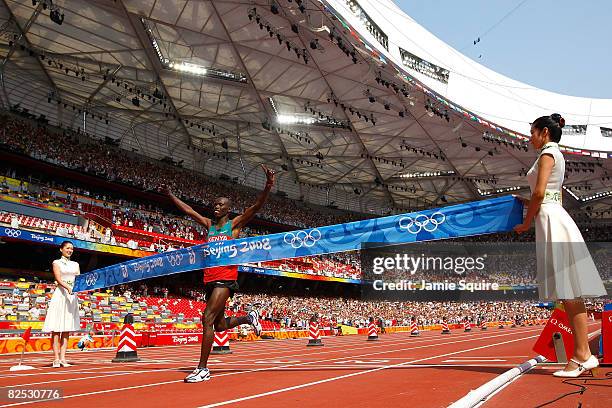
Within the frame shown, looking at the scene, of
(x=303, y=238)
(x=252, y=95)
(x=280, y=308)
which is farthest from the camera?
(x=280, y=308)

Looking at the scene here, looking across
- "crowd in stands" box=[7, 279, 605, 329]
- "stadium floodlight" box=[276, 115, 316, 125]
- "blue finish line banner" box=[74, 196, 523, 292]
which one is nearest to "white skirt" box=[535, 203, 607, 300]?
"blue finish line banner" box=[74, 196, 523, 292]

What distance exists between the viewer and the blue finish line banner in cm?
589

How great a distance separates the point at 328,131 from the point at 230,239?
37.4 m

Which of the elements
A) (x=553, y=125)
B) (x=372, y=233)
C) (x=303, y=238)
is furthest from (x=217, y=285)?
(x=553, y=125)

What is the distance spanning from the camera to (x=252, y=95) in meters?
37.2

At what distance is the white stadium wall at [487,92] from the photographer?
1763 inches

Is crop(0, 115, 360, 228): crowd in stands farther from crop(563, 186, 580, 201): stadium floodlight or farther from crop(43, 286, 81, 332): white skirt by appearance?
crop(563, 186, 580, 201): stadium floodlight

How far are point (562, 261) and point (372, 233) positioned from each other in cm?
248

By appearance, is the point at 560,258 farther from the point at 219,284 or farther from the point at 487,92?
the point at 487,92

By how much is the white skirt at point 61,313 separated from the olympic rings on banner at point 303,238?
4457 millimetres

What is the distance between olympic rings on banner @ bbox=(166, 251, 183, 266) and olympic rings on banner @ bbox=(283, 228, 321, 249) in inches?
78.0

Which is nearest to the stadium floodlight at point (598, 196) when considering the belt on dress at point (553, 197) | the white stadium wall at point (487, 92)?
the white stadium wall at point (487, 92)


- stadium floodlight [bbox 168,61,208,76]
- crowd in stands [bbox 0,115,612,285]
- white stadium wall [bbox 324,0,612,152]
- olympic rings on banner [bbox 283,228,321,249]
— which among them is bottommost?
olympic rings on banner [bbox 283,228,321,249]

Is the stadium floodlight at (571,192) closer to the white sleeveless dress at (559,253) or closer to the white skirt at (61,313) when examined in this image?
the white skirt at (61,313)
